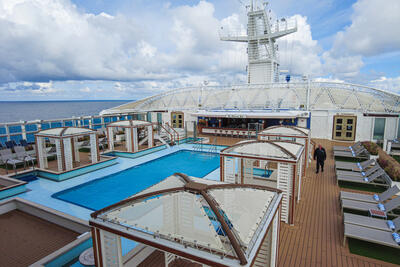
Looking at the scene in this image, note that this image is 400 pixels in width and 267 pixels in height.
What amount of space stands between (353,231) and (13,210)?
9.43 m

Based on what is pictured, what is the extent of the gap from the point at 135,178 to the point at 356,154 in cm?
1111

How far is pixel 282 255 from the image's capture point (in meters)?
4.73

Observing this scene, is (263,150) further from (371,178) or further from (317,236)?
(371,178)

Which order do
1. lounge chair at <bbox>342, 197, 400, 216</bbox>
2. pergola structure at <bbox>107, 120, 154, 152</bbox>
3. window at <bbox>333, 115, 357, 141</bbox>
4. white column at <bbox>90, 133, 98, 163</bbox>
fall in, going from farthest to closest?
window at <bbox>333, 115, 357, 141</bbox> → pergola structure at <bbox>107, 120, 154, 152</bbox> → white column at <bbox>90, 133, 98, 163</bbox> → lounge chair at <bbox>342, 197, 400, 216</bbox>

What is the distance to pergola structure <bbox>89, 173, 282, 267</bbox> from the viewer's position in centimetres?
259

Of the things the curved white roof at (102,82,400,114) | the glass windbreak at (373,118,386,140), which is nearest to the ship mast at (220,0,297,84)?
the curved white roof at (102,82,400,114)

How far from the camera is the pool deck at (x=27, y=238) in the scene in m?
4.89

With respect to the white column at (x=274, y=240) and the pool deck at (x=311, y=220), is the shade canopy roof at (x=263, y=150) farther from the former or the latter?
the white column at (x=274, y=240)

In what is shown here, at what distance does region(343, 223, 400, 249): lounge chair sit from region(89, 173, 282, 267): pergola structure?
2.45m

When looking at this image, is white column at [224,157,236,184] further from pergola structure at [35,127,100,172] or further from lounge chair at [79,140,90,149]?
lounge chair at [79,140,90,149]

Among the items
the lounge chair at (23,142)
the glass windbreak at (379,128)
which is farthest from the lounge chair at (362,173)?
the lounge chair at (23,142)

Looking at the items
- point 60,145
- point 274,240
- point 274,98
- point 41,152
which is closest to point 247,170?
point 274,240

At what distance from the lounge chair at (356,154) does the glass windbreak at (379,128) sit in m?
5.89

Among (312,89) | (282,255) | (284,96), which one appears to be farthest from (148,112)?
(282,255)
